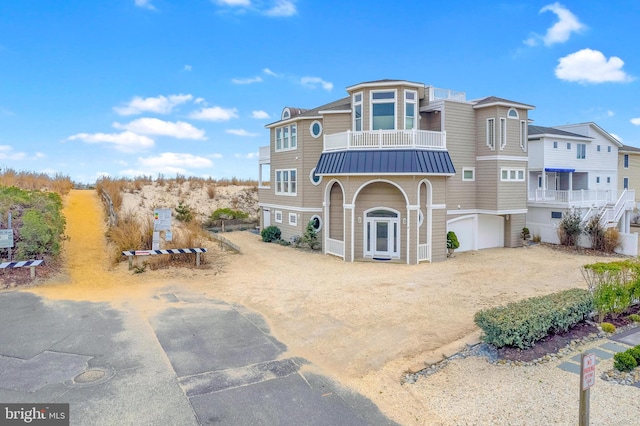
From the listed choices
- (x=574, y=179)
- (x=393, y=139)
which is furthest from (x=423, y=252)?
(x=574, y=179)

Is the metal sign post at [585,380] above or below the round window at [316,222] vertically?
below

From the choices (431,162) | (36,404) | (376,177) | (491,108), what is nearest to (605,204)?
(491,108)

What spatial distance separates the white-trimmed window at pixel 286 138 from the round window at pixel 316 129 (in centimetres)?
113

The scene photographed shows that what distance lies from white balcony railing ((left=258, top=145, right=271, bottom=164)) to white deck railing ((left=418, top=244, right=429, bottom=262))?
41.6 ft

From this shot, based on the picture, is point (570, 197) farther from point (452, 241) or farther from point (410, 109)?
point (410, 109)

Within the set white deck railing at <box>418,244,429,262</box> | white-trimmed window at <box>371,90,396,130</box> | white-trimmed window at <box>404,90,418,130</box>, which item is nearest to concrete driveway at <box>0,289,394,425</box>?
white deck railing at <box>418,244,429,262</box>

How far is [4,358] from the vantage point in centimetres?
785

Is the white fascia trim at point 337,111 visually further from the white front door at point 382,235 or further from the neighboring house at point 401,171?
the white front door at point 382,235

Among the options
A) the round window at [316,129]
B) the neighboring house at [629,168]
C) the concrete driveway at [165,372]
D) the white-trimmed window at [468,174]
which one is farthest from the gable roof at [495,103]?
the neighboring house at [629,168]

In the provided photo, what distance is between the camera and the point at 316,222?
23.2m

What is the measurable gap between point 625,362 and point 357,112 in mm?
15554

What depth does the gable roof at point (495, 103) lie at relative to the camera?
21.3 m

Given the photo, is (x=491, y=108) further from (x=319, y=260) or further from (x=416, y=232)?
(x=319, y=260)

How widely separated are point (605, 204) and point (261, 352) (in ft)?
88.9
